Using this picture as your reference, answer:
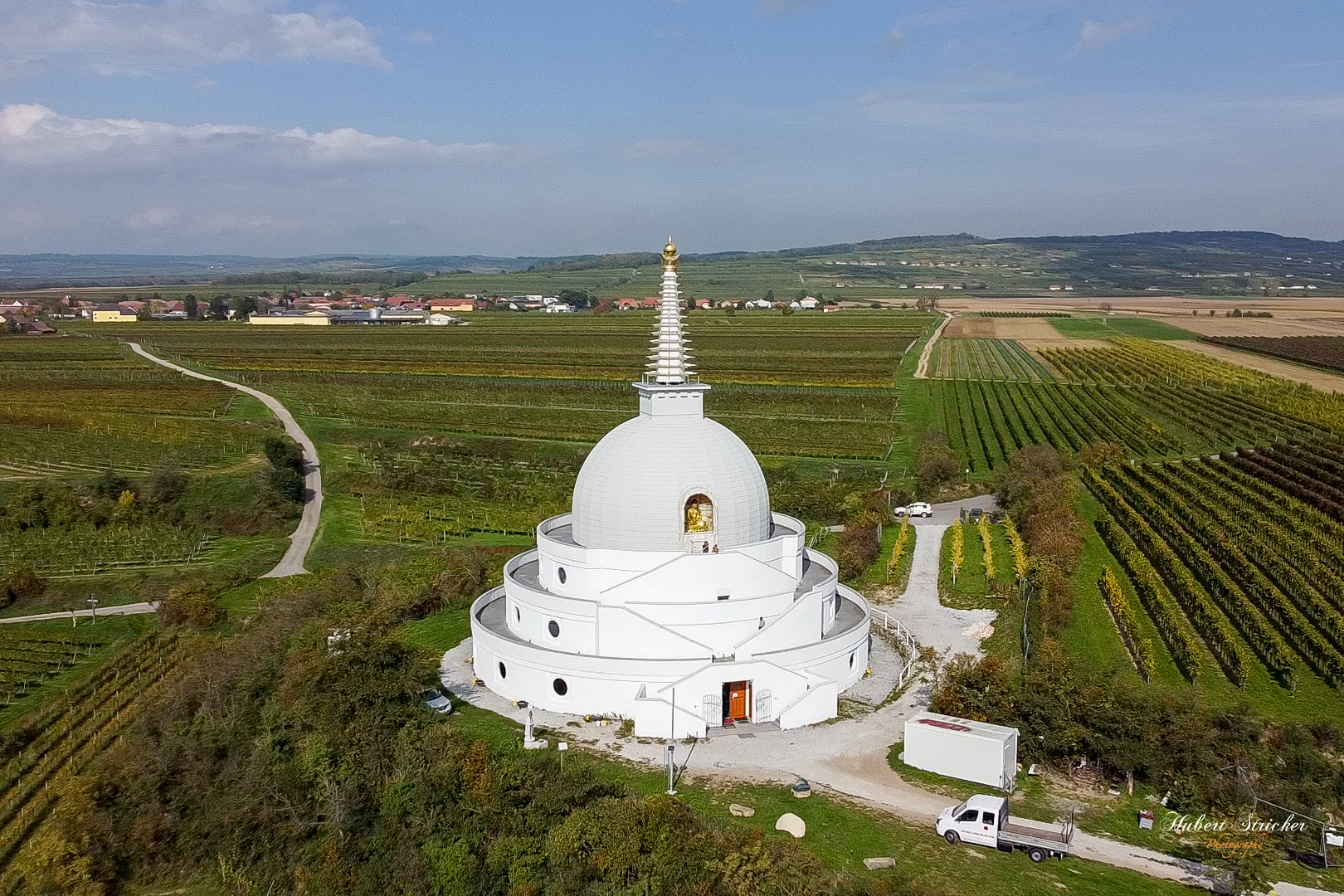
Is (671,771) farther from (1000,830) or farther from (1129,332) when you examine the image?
(1129,332)

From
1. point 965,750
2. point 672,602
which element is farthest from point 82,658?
point 965,750

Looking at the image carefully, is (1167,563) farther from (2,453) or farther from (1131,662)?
(2,453)

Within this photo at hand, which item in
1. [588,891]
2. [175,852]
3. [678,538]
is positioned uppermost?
[678,538]

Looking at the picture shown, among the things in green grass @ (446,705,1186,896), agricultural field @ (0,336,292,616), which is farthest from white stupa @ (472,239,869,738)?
agricultural field @ (0,336,292,616)

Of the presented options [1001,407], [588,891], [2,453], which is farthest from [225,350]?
[588,891]

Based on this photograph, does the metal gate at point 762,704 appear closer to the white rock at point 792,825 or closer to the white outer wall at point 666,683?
the white outer wall at point 666,683

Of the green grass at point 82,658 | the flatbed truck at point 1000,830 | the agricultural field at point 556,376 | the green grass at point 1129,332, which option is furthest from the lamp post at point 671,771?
the green grass at point 1129,332
